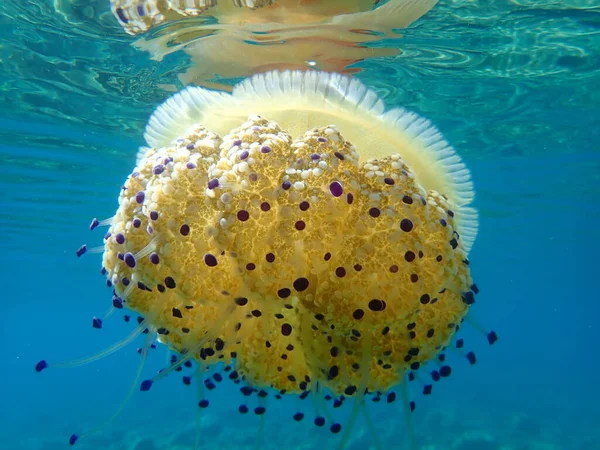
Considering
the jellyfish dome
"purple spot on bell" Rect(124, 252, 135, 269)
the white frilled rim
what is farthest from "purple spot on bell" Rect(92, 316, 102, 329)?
the white frilled rim

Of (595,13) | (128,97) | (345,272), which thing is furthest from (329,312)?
(128,97)

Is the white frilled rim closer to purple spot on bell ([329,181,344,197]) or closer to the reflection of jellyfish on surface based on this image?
purple spot on bell ([329,181,344,197])

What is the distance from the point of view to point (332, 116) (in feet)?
8.55

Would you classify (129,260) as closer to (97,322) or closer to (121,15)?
(97,322)

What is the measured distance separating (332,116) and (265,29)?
10.1ft

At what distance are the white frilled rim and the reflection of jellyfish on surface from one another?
2409mm

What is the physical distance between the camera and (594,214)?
79.9 feet

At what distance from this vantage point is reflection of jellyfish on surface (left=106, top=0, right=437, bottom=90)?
4859 mm

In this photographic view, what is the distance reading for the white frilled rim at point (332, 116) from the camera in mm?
2484

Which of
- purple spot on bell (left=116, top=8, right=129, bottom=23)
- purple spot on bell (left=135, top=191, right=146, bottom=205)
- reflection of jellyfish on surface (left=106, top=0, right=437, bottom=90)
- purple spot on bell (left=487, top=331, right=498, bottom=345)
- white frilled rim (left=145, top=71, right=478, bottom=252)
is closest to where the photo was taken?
purple spot on bell (left=135, top=191, right=146, bottom=205)

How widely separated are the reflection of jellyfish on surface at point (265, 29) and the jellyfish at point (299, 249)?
257 centimetres

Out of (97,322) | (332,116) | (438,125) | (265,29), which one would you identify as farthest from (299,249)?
(438,125)

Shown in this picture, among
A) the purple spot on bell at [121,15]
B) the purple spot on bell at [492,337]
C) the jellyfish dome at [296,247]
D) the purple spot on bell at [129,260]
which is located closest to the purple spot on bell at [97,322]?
the jellyfish dome at [296,247]

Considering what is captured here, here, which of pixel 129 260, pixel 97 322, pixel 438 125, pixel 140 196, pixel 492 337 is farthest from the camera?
pixel 438 125
